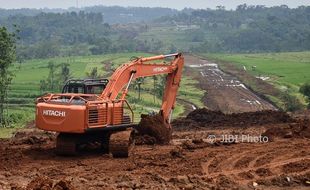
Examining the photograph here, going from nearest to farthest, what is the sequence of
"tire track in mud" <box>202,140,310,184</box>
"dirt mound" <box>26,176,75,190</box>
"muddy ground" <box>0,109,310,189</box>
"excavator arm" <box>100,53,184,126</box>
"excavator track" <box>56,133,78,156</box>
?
"dirt mound" <box>26,176,75,190</box> → "muddy ground" <box>0,109,310,189</box> → "tire track in mud" <box>202,140,310,184</box> → "excavator track" <box>56,133,78,156</box> → "excavator arm" <box>100,53,184,126</box>

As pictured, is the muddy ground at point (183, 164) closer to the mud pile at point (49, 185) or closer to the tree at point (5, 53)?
the mud pile at point (49, 185)

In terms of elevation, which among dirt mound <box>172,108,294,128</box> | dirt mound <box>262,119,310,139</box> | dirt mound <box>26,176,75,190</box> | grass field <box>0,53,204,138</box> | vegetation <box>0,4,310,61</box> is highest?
dirt mound <box>26,176,75,190</box>

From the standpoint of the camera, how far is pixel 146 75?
1898 centimetres

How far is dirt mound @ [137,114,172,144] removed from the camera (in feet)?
62.1

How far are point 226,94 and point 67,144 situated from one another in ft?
139

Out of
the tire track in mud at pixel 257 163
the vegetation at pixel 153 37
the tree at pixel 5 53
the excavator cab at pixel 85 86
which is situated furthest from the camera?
the vegetation at pixel 153 37

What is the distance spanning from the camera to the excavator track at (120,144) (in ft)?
54.0

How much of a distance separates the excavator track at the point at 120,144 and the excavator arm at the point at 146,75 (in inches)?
42.9

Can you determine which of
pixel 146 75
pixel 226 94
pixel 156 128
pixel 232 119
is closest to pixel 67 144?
pixel 156 128

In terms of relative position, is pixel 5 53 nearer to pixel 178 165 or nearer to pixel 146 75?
pixel 146 75

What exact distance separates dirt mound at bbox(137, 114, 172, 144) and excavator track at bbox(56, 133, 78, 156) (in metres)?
2.86

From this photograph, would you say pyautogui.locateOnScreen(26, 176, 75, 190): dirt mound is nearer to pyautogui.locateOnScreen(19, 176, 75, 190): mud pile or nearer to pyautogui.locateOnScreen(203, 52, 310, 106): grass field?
pyautogui.locateOnScreen(19, 176, 75, 190): mud pile

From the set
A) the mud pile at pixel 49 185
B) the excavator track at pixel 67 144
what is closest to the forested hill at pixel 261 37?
the excavator track at pixel 67 144

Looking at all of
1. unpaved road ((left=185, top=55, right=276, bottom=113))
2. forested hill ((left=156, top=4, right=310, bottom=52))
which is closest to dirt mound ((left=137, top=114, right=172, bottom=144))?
unpaved road ((left=185, top=55, right=276, bottom=113))
